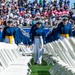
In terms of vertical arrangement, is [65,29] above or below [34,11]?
above

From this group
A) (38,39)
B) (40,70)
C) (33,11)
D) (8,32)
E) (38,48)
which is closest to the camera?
(40,70)

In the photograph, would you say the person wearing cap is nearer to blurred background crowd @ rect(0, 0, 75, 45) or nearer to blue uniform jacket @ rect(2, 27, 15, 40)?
blue uniform jacket @ rect(2, 27, 15, 40)

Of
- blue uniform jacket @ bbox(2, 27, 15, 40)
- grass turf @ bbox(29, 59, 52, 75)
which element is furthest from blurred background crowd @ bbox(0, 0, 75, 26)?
grass turf @ bbox(29, 59, 52, 75)

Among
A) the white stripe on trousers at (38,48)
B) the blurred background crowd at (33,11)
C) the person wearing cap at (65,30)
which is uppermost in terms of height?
the person wearing cap at (65,30)

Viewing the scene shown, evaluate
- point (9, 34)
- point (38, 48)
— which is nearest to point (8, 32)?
point (9, 34)

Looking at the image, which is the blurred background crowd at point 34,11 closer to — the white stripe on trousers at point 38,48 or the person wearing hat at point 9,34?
the person wearing hat at point 9,34

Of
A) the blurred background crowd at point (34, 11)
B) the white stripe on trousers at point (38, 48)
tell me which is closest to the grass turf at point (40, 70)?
the white stripe on trousers at point (38, 48)

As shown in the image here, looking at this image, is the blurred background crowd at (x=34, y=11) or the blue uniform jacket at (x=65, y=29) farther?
the blurred background crowd at (x=34, y=11)

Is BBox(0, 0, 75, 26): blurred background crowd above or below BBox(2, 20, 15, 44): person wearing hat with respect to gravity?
below

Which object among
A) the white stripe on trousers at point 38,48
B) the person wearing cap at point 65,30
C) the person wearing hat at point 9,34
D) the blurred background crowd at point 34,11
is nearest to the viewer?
the white stripe on trousers at point 38,48

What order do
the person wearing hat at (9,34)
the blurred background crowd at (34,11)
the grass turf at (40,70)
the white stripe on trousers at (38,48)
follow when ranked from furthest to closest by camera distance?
1. the blurred background crowd at (34,11)
2. the person wearing hat at (9,34)
3. the white stripe on trousers at (38,48)
4. the grass turf at (40,70)

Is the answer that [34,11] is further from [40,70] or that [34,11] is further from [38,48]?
[40,70]

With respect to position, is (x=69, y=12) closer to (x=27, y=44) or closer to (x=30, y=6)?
(x=30, y=6)

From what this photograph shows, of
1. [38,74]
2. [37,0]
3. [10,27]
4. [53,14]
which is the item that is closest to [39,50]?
[10,27]
